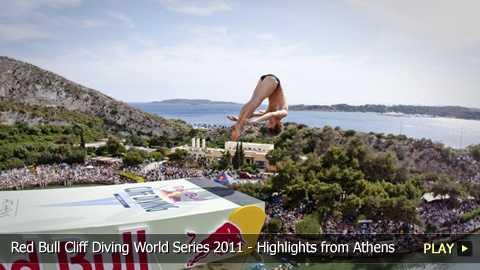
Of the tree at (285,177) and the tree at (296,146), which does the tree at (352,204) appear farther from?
the tree at (296,146)

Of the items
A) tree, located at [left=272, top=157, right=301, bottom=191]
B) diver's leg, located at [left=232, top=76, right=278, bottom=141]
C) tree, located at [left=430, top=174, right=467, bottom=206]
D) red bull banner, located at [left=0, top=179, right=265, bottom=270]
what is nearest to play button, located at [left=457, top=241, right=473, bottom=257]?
tree, located at [left=430, top=174, right=467, bottom=206]

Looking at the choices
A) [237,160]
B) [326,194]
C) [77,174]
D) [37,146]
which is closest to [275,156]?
[237,160]

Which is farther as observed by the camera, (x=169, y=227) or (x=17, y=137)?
(x=17, y=137)

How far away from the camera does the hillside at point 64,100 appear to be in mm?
60459

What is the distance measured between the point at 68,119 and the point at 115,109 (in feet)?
34.8

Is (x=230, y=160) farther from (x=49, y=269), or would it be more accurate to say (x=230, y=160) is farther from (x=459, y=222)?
(x=49, y=269)

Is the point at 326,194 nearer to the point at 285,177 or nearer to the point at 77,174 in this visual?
the point at 285,177

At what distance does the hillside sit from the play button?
47.2 m

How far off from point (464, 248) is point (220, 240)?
15540 mm

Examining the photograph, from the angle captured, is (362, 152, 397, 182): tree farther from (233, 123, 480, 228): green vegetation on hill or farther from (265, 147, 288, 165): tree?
(265, 147, 288, 165): tree

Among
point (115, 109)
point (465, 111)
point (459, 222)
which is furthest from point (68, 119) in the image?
point (465, 111)

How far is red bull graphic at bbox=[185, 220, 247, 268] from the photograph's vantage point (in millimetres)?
10773

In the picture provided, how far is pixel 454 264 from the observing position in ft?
54.0

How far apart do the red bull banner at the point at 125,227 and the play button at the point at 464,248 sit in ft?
42.8
